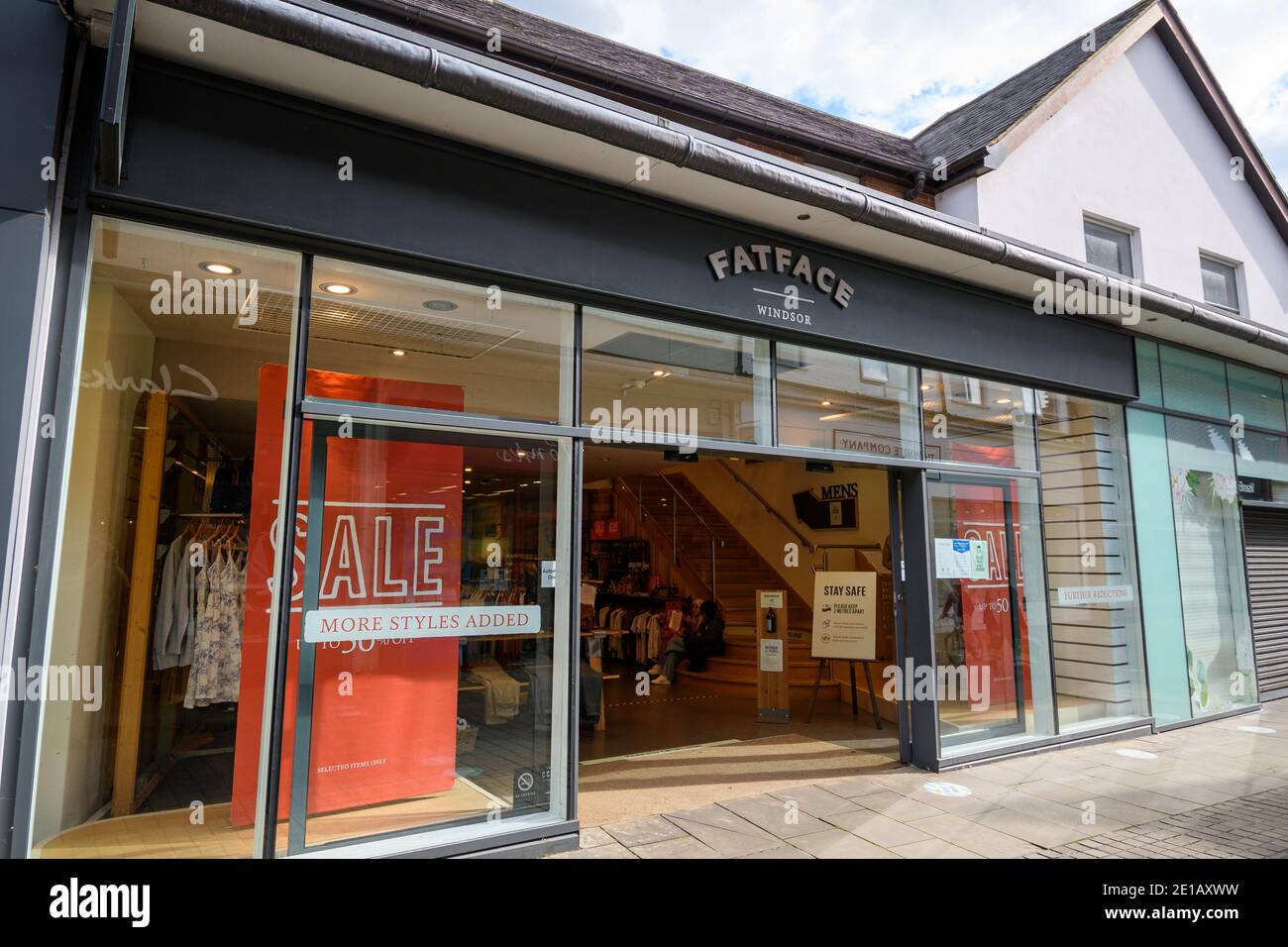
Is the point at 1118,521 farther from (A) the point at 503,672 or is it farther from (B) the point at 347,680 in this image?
(B) the point at 347,680

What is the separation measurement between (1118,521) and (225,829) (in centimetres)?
791

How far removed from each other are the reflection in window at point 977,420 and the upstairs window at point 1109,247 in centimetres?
252

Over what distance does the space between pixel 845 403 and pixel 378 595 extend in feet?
11.8

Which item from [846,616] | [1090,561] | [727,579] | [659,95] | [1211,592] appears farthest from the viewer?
[727,579]

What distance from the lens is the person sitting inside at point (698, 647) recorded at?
1034 centimetres

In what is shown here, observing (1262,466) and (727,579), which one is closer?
(1262,466)

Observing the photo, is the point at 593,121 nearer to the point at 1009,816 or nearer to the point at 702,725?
the point at 1009,816

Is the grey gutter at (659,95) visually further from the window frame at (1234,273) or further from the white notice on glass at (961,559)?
the window frame at (1234,273)

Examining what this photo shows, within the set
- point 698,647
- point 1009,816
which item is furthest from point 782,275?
point 698,647

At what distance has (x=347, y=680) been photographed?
414cm

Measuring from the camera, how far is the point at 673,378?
513cm

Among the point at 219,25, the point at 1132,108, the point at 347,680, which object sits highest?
the point at 1132,108

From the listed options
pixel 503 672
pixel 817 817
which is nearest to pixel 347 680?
pixel 503 672

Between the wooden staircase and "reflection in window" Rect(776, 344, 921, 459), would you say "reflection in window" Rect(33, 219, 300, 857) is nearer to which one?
"reflection in window" Rect(776, 344, 921, 459)
